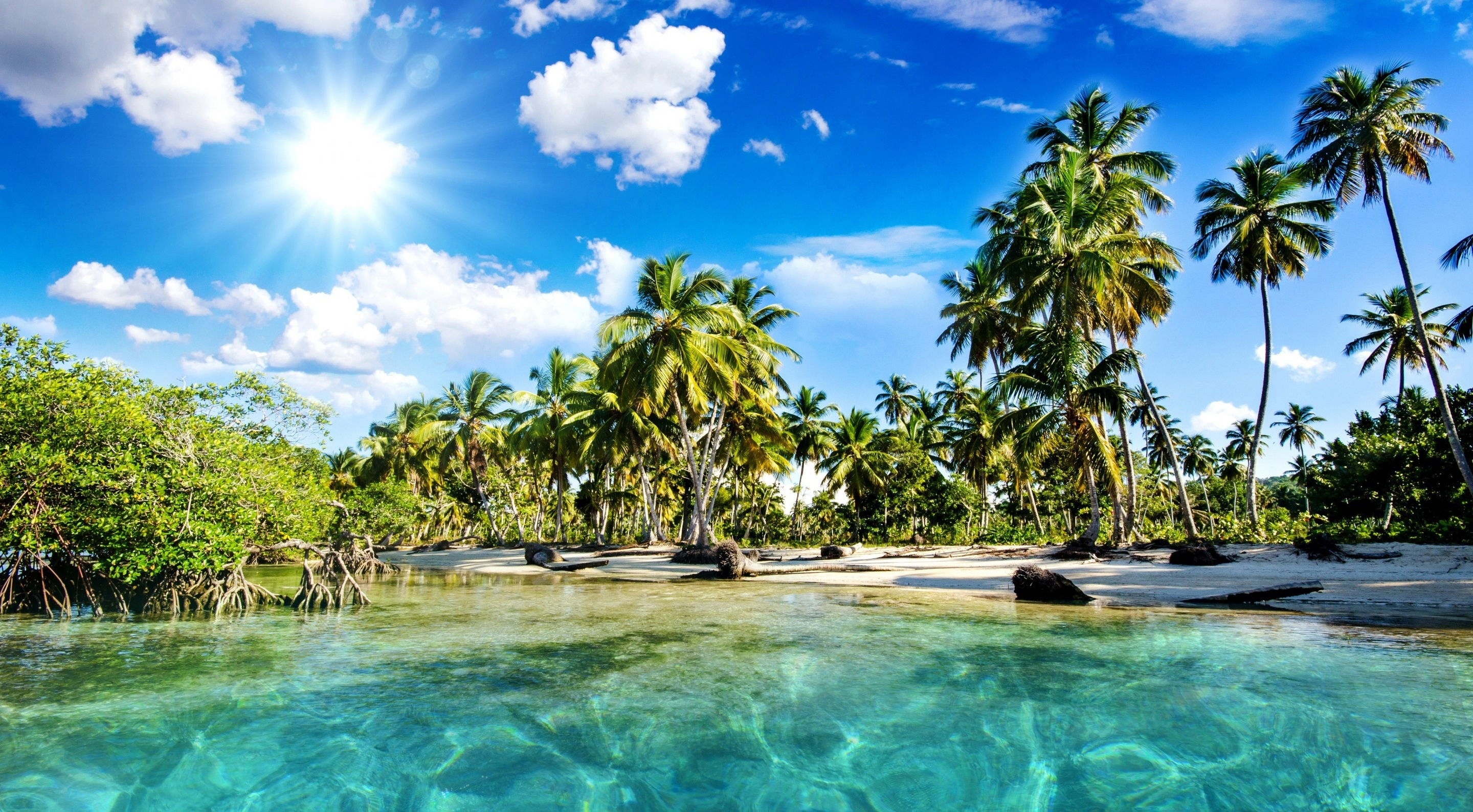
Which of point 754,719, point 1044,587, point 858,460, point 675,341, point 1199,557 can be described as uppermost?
point 675,341

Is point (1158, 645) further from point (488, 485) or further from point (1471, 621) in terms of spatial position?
point (488, 485)

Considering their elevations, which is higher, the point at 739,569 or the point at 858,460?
the point at 858,460

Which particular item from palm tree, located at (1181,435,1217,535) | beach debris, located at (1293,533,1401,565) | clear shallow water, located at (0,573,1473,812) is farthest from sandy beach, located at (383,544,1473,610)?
palm tree, located at (1181,435,1217,535)

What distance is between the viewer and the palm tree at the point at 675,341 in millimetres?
22969

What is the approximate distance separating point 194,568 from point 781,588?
11800mm

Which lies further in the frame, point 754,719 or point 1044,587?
point 1044,587

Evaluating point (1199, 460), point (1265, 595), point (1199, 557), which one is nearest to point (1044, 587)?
point (1265, 595)

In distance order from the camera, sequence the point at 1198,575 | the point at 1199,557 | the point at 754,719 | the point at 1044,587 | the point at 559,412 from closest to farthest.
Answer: the point at 754,719 < the point at 1044,587 < the point at 1198,575 < the point at 1199,557 < the point at 559,412

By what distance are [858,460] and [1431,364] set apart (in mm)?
22253

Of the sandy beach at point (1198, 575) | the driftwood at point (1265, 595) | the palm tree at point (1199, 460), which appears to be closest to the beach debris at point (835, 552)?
the sandy beach at point (1198, 575)

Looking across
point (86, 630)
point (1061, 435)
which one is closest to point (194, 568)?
point (86, 630)

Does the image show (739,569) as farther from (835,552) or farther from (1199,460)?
(1199,460)

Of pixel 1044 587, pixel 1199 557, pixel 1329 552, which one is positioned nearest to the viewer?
pixel 1044 587

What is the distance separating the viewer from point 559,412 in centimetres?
3344
